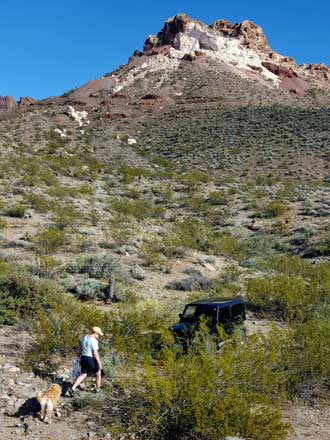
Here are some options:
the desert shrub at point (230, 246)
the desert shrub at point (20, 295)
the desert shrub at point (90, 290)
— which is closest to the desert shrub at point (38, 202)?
the desert shrub at point (230, 246)

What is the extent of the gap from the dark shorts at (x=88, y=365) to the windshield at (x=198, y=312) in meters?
3.07

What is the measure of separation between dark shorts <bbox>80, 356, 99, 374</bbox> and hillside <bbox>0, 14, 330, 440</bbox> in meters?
0.49

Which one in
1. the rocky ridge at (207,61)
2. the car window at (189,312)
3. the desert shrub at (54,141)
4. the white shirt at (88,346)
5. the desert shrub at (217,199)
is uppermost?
the rocky ridge at (207,61)

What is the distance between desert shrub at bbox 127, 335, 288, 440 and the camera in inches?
233

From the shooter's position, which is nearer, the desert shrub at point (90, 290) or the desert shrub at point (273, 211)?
the desert shrub at point (90, 290)

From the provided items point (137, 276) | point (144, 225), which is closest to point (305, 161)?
point (144, 225)

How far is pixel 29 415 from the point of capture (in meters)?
6.69

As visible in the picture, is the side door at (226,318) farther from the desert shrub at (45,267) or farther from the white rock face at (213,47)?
the white rock face at (213,47)

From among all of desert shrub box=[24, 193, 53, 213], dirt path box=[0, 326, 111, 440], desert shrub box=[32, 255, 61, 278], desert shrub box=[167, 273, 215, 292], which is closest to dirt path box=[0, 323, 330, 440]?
dirt path box=[0, 326, 111, 440]

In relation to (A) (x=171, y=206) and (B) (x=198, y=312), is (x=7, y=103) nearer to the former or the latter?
(A) (x=171, y=206)

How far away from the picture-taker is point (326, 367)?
26.4 ft

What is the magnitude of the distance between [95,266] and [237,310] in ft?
18.9

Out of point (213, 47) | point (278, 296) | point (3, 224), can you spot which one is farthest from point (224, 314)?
point (213, 47)

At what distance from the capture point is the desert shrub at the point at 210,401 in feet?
19.4
